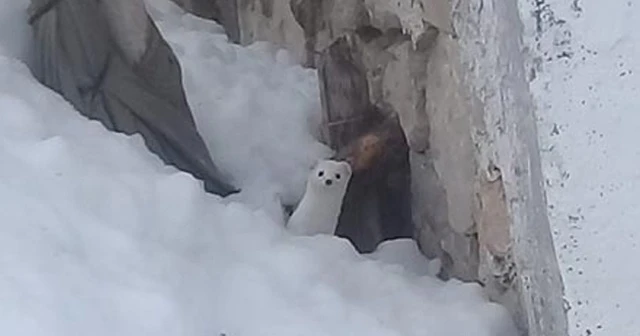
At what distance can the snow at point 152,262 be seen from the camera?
1.44m

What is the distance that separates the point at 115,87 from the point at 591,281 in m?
1.15

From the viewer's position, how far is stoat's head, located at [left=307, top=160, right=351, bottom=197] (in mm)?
2055

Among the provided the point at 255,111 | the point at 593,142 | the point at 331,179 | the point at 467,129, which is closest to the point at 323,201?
the point at 331,179

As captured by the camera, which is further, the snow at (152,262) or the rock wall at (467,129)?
the snow at (152,262)

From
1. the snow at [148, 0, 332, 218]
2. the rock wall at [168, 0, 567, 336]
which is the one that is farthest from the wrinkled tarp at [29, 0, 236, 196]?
the rock wall at [168, 0, 567, 336]

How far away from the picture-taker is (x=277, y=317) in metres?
1.54

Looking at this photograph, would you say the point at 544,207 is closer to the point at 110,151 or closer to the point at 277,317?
the point at 277,317

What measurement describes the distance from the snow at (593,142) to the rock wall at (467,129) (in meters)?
0.03

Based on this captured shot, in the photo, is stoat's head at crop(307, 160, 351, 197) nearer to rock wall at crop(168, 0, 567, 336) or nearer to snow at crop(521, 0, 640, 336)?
rock wall at crop(168, 0, 567, 336)

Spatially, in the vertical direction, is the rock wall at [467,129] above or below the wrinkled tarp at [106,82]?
above

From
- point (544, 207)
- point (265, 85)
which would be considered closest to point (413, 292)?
point (544, 207)

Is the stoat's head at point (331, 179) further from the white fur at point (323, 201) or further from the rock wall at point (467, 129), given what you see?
the rock wall at point (467, 129)

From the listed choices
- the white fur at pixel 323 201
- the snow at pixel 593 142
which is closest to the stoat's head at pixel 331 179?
the white fur at pixel 323 201

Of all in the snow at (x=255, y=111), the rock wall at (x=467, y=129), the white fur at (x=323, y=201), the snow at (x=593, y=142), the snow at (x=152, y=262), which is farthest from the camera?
the snow at (x=255, y=111)
